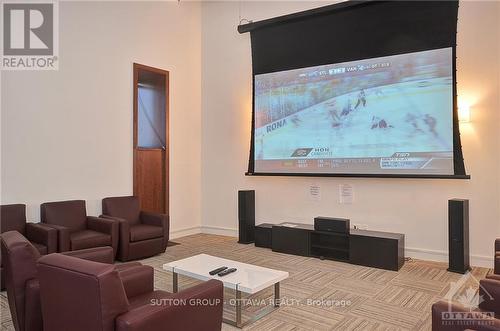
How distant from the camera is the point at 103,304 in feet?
5.74

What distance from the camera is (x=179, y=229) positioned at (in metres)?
6.58

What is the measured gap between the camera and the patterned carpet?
305 centimetres

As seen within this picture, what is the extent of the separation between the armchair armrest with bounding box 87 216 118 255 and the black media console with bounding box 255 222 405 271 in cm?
216

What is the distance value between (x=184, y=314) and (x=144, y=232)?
321cm

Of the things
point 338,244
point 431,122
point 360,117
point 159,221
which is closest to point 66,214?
point 159,221

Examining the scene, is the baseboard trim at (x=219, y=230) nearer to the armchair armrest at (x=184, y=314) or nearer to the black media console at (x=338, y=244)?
the black media console at (x=338, y=244)

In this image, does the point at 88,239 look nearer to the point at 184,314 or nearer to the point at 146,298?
the point at 146,298

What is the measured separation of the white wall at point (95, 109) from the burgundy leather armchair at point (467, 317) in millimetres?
4679

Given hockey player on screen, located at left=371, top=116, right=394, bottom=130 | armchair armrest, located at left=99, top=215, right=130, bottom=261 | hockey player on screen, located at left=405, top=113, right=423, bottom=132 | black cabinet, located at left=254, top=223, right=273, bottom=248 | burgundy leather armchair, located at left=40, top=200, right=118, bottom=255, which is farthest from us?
black cabinet, located at left=254, top=223, right=273, bottom=248

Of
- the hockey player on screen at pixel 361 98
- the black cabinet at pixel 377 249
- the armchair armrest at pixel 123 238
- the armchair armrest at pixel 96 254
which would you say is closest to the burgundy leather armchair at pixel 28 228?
the armchair armrest at pixel 123 238

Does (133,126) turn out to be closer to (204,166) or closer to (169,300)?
(204,166)

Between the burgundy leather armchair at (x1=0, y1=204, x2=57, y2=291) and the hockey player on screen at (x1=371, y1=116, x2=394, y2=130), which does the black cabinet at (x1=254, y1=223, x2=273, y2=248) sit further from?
the burgundy leather armchair at (x1=0, y1=204, x2=57, y2=291)

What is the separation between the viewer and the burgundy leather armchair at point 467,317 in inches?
69.8

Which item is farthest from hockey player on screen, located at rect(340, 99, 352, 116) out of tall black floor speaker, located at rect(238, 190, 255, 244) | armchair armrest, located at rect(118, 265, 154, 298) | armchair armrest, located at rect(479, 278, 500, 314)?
armchair armrest, located at rect(118, 265, 154, 298)
